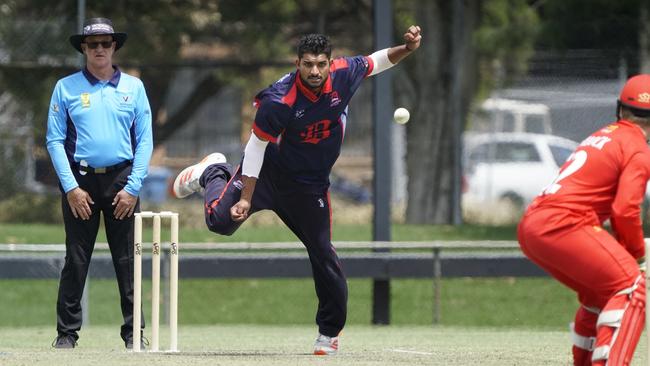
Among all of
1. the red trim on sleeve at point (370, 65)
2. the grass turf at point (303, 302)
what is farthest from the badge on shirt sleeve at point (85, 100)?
the grass turf at point (303, 302)

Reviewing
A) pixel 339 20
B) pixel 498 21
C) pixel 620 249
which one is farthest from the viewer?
pixel 498 21

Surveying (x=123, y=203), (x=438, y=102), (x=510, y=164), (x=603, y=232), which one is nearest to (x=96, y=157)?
(x=123, y=203)

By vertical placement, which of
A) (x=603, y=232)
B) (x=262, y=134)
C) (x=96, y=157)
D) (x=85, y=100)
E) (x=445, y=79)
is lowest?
(x=603, y=232)

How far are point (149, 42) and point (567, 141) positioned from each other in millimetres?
4824

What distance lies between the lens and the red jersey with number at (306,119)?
7.45 meters

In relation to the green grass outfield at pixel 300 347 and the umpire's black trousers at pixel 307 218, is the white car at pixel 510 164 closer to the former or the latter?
the green grass outfield at pixel 300 347

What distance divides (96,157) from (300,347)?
1.99 metres

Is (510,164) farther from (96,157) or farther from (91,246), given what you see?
(96,157)

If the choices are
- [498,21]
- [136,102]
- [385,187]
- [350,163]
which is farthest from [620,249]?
[498,21]

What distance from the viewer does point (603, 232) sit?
243 inches

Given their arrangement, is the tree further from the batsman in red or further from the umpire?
the batsman in red

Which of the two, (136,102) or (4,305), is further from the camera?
(4,305)

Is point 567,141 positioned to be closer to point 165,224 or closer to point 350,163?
point 350,163

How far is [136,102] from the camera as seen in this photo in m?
8.16
